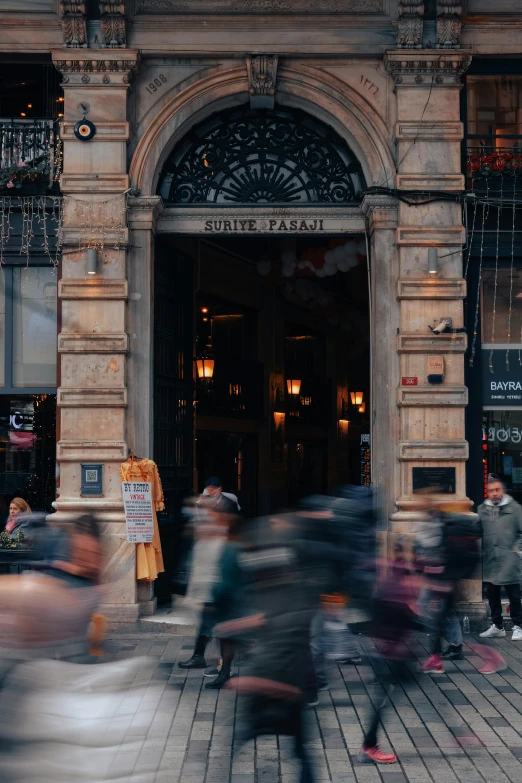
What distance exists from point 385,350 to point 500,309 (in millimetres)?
1783

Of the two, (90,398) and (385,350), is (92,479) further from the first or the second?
(385,350)

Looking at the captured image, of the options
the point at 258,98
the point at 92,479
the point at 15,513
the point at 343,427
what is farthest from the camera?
the point at 343,427

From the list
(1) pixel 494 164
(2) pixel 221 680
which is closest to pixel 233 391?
(1) pixel 494 164

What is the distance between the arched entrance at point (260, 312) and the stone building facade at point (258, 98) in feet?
1.77

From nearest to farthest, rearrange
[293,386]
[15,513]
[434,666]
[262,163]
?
[434,666]
[15,513]
[262,163]
[293,386]

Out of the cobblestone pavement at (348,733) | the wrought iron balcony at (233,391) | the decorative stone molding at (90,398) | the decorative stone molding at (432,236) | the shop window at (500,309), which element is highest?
the decorative stone molding at (432,236)

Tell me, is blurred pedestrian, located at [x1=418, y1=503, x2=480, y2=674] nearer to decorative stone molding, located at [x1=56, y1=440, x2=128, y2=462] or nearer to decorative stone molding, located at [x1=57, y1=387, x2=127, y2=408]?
decorative stone molding, located at [x1=56, y1=440, x2=128, y2=462]

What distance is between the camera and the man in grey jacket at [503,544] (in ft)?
39.9

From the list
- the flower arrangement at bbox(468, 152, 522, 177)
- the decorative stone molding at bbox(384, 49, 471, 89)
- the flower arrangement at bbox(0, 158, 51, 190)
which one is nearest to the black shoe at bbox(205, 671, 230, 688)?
the flower arrangement at bbox(0, 158, 51, 190)

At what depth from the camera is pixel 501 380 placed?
13898 millimetres

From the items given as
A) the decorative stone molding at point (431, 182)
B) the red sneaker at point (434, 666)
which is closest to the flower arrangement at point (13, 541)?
the red sneaker at point (434, 666)

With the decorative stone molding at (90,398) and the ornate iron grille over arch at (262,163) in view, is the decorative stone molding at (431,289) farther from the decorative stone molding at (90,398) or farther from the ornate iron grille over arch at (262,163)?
the decorative stone molding at (90,398)

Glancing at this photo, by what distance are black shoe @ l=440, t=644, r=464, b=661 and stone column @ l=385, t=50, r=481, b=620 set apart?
2.08 meters

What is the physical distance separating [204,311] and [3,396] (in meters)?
9.11
